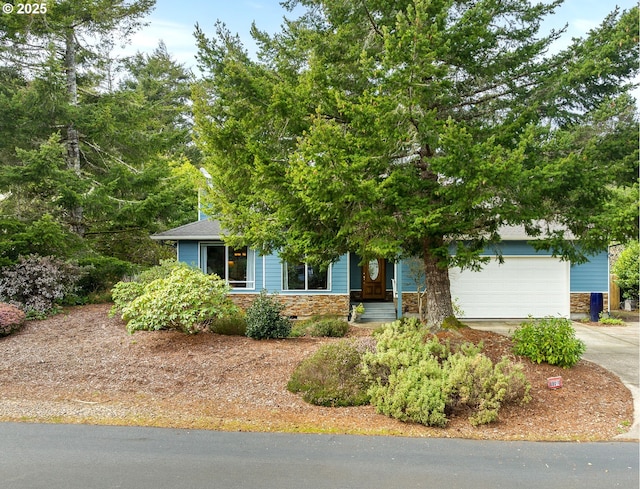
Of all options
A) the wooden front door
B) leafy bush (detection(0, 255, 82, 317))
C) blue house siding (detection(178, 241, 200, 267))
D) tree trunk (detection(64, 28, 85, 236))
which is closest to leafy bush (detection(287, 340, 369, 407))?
leafy bush (detection(0, 255, 82, 317))

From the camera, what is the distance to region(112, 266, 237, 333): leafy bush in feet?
27.0

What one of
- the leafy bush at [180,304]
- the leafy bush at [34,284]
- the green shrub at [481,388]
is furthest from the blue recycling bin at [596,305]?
the leafy bush at [34,284]

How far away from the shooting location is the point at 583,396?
6.02 m

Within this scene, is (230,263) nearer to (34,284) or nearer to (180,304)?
(34,284)

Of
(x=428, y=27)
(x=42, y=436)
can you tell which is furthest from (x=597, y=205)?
(x=42, y=436)

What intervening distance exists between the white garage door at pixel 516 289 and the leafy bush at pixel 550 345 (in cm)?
674

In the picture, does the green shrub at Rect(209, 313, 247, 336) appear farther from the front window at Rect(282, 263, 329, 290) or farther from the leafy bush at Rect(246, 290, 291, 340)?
the front window at Rect(282, 263, 329, 290)

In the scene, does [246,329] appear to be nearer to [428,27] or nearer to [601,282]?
[428,27]

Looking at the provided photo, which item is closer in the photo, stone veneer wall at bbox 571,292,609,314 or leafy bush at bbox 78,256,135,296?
leafy bush at bbox 78,256,135,296

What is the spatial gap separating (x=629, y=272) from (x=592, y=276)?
2.28 meters

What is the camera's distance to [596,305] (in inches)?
545

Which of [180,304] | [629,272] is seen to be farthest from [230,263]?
[629,272]

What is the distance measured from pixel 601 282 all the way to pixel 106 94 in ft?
56.0

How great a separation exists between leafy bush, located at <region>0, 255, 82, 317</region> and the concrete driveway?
1031 centimetres
